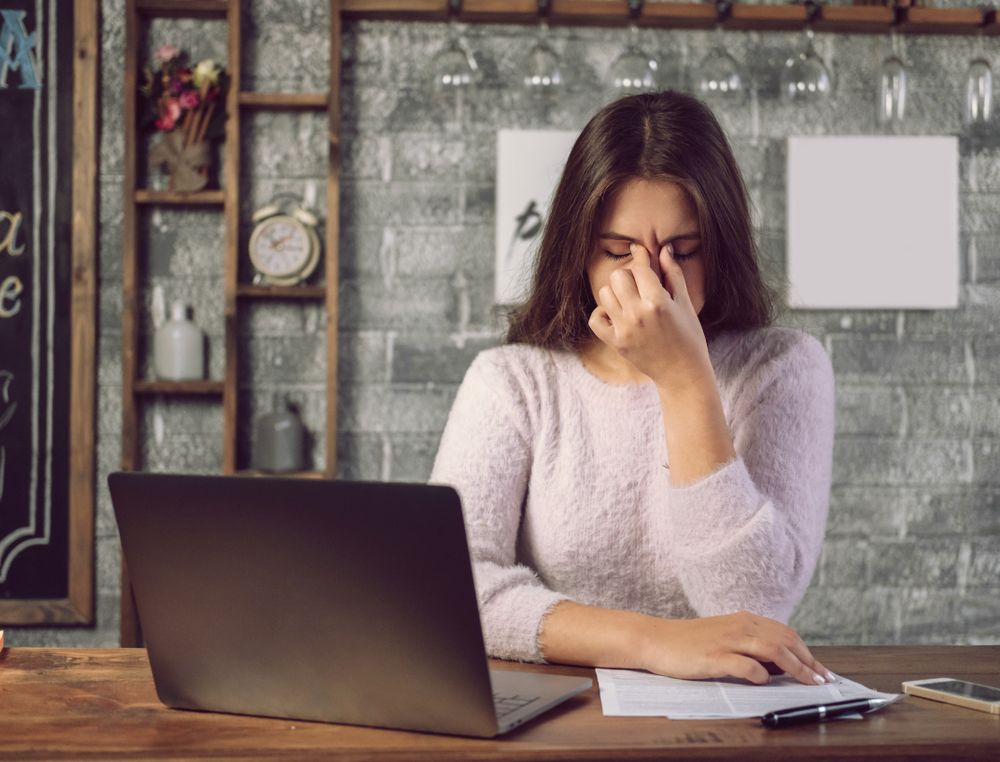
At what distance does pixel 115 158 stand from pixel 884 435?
7.32 feet

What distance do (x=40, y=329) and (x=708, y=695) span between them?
2481 mm

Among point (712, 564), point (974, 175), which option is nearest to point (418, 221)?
point (974, 175)

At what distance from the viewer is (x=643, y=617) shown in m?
1.13

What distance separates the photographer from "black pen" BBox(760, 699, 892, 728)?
2.91 ft

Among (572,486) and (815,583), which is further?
(815,583)

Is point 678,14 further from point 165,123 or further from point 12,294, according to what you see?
point 12,294

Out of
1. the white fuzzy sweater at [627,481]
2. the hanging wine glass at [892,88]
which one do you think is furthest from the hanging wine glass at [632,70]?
the white fuzzy sweater at [627,481]

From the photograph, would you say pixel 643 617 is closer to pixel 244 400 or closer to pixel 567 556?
pixel 567 556

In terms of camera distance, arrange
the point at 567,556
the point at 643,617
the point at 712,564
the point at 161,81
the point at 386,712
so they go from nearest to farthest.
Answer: the point at 386,712 → the point at 643,617 → the point at 712,564 → the point at 567,556 → the point at 161,81

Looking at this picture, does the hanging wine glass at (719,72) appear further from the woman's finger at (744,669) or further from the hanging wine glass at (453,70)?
the woman's finger at (744,669)

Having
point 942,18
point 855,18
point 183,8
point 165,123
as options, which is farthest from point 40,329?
point 942,18

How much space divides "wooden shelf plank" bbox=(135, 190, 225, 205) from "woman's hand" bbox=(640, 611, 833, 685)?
7.21 feet

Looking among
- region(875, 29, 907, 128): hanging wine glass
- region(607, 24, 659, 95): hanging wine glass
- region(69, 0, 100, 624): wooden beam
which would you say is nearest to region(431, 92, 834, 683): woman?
region(607, 24, 659, 95): hanging wine glass

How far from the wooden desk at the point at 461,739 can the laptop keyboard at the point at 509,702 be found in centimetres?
2
